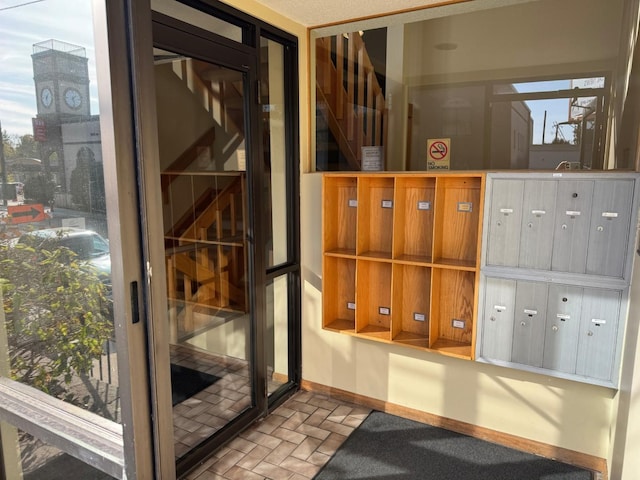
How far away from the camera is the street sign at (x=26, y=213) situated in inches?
63.9

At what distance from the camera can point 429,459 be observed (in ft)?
8.33

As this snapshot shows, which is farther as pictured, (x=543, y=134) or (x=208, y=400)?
(x=208, y=400)

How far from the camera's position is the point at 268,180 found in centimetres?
292

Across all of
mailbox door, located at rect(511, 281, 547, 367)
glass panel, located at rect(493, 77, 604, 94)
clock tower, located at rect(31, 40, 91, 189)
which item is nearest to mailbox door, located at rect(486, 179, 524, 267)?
mailbox door, located at rect(511, 281, 547, 367)

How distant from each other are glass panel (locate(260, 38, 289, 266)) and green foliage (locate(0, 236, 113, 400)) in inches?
56.0

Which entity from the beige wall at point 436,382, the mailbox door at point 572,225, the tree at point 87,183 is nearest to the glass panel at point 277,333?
the beige wall at point 436,382

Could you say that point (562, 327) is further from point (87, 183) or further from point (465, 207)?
point (87, 183)

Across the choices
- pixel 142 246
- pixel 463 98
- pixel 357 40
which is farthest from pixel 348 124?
pixel 142 246

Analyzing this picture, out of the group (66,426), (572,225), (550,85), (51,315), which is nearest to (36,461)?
(66,426)

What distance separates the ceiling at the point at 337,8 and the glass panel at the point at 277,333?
171 cm

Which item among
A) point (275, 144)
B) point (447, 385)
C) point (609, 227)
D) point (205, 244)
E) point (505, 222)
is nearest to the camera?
point (609, 227)

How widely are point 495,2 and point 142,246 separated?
2321mm

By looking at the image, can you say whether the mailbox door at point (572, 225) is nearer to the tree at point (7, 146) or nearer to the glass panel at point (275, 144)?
the glass panel at point (275, 144)

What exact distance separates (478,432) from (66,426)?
2.25 m
